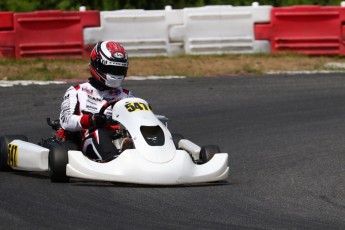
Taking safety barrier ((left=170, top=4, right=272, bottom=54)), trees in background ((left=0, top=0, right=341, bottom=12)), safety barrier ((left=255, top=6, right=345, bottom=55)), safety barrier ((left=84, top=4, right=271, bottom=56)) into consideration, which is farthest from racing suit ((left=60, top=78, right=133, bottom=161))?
trees in background ((left=0, top=0, right=341, bottom=12))

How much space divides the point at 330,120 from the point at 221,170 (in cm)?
415

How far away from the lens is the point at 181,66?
16.1 metres

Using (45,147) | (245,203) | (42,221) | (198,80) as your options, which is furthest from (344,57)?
(42,221)

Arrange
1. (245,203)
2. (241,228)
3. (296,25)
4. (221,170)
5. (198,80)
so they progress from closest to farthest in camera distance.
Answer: (241,228), (245,203), (221,170), (198,80), (296,25)

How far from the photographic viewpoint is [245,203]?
7188 millimetres


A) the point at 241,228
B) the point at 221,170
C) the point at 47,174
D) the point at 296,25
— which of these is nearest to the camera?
the point at 241,228

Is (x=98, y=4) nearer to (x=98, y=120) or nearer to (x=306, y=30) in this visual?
(x=306, y=30)

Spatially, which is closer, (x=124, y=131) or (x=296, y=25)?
(x=124, y=131)

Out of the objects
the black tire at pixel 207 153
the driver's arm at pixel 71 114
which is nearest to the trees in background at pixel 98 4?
the driver's arm at pixel 71 114

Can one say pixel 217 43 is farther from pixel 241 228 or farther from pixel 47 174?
pixel 241 228

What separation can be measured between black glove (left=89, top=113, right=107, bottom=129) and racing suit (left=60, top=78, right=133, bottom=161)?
48 mm

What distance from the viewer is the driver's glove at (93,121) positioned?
845 cm

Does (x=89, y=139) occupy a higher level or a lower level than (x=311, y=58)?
higher

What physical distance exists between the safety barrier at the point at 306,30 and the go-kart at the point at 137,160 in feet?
28.2
